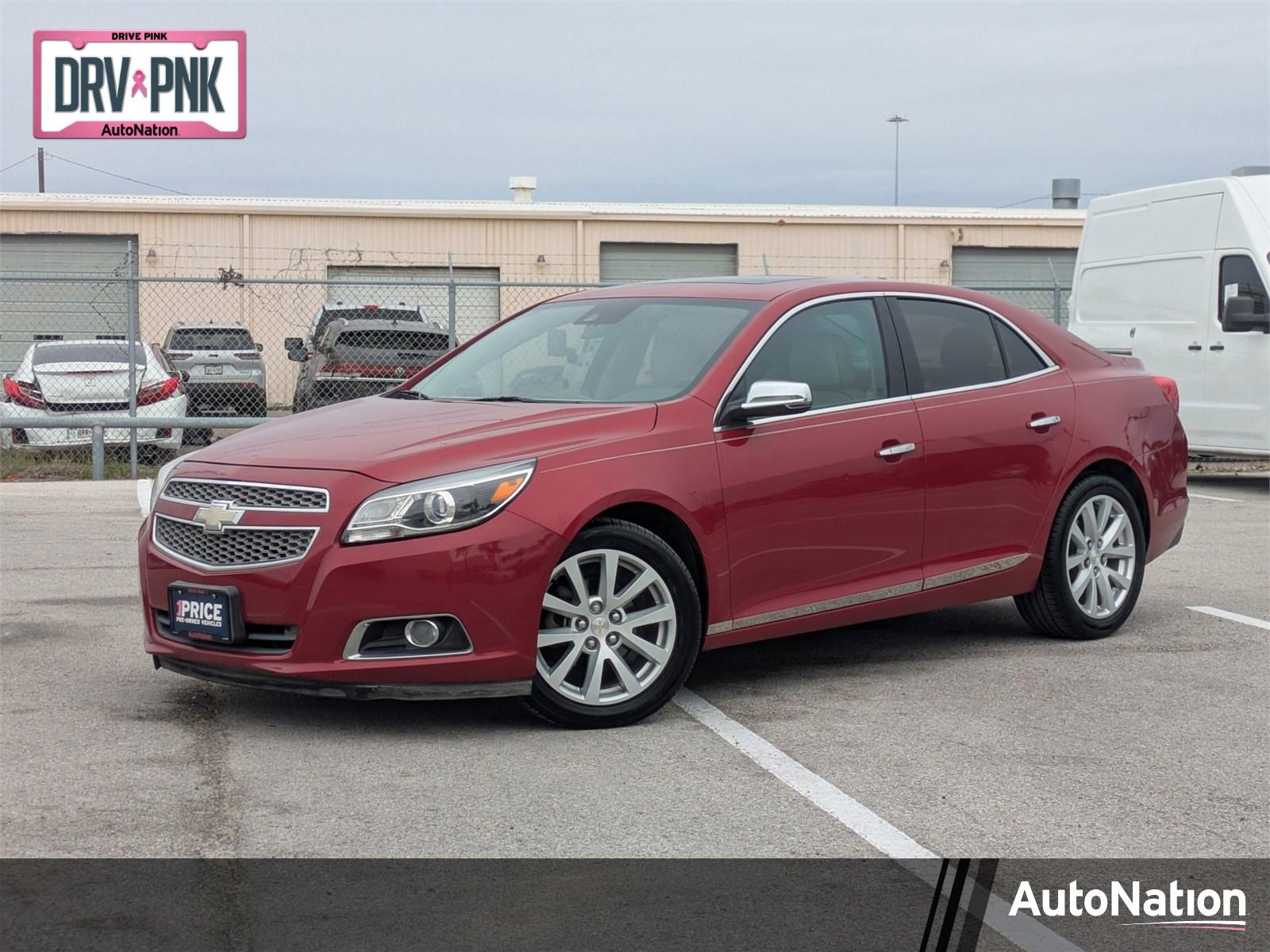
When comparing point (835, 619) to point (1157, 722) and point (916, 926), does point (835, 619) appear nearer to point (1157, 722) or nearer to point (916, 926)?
point (1157, 722)

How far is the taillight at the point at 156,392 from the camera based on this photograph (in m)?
16.4

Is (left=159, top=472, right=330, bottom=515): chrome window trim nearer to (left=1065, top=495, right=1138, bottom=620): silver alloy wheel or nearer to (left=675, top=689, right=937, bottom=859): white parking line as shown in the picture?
(left=675, top=689, right=937, bottom=859): white parking line

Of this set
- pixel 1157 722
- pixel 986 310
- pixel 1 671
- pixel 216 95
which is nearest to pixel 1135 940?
pixel 1157 722

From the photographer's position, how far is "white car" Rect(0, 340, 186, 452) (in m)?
15.8

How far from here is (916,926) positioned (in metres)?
3.89

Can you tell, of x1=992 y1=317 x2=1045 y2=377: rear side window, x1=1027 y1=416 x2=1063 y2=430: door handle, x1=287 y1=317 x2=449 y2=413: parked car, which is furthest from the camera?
x1=287 y1=317 x2=449 y2=413: parked car

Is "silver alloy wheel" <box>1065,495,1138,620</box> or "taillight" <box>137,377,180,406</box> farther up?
"taillight" <box>137,377,180,406</box>

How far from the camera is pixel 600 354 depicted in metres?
6.64

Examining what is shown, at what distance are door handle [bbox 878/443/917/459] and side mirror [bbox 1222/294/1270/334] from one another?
8410mm

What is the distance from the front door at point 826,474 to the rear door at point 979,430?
0.11 metres

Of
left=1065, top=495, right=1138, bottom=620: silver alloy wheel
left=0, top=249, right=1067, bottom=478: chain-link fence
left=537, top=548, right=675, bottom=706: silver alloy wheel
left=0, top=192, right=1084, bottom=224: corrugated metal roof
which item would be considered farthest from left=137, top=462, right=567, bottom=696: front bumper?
left=0, top=192, right=1084, bottom=224: corrugated metal roof

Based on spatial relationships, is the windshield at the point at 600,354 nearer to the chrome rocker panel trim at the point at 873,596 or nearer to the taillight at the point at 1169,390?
the chrome rocker panel trim at the point at 873,596

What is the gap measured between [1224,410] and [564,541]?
418 inches

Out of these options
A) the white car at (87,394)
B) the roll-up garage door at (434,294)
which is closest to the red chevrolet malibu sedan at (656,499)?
the white car at (87,394)
